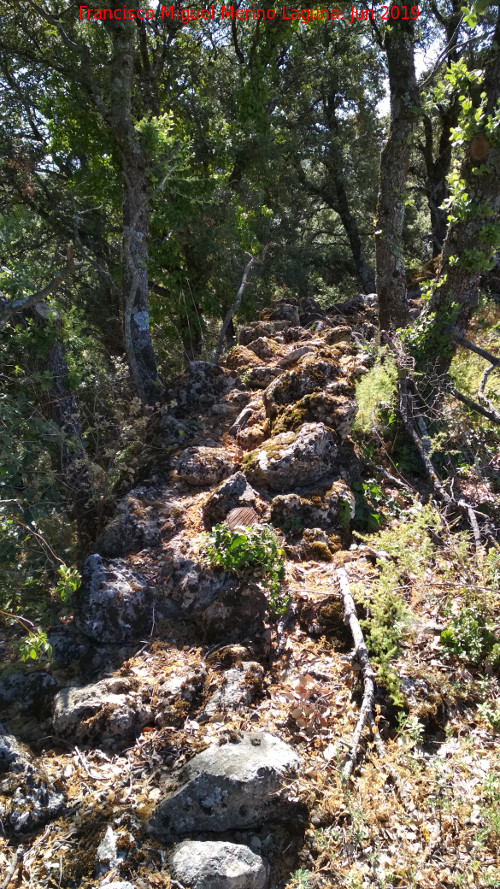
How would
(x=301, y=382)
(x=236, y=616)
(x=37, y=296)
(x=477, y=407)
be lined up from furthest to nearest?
1. (x=301, y=382)
2. (x=477, y=407)
3. (x=236, y=616)
4. (x=37, y=296)

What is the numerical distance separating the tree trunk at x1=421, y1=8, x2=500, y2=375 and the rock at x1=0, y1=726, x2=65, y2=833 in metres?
5.16

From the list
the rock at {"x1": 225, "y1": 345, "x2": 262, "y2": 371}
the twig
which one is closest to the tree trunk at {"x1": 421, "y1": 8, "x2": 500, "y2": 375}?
the rock at {"x1": 225, "y1": 345, "x2": 262, "y2": 371}

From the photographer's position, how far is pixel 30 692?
3.59m

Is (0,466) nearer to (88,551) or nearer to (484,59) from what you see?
(88,551)

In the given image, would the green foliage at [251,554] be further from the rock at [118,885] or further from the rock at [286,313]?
the rock at [286,313]

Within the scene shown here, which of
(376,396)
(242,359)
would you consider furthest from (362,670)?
(242,359)

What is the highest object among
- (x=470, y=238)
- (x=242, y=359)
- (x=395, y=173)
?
(x=395, y=173)

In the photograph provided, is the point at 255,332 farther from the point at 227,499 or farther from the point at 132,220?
the point at 227,499

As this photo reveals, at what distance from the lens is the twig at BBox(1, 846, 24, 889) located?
2.38m

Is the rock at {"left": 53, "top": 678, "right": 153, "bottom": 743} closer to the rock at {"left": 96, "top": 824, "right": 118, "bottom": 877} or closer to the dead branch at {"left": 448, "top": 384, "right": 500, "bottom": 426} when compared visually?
the rock at {"left": 96, "top": 824, "right": 118, "bottom": 877}

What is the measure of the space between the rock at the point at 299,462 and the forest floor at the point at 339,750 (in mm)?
1004

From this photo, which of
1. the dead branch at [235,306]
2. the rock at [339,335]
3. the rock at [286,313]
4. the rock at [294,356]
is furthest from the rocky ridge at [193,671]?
the rock at [286,313]

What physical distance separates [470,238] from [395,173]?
2093 millimetres

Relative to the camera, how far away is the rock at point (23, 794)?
2.67 metres
